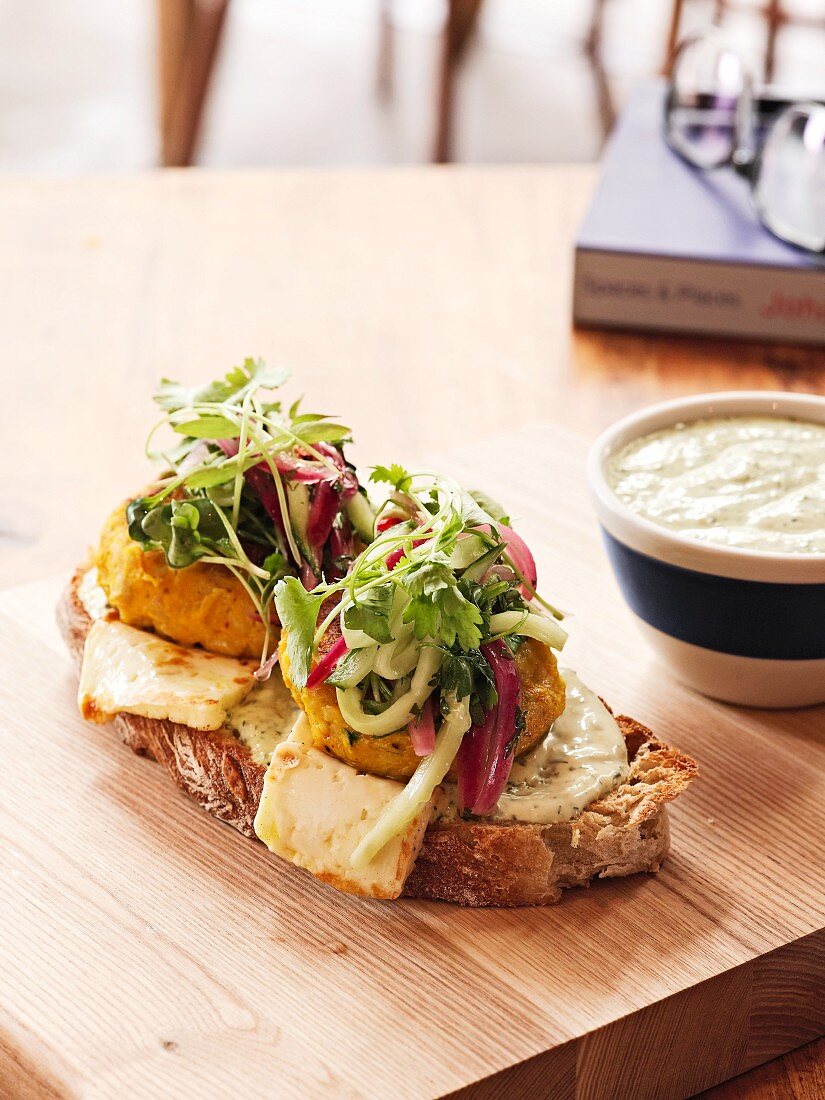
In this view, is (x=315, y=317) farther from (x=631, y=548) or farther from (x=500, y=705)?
(x=500, y=705)

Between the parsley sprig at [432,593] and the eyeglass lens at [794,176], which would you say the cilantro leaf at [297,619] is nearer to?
the parsley sprig at [432,593]

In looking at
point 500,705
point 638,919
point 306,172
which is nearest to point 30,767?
point 500,705

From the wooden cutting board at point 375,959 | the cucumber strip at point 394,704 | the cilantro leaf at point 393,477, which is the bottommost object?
the wooden cutting board at point 375,959

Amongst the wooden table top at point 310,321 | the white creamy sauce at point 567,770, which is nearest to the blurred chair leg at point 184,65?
the wooden table top at point 310,321

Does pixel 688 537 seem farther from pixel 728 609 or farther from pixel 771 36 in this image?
pixel 771 36

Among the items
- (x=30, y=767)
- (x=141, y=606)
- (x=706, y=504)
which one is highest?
(x=706, y=504)
